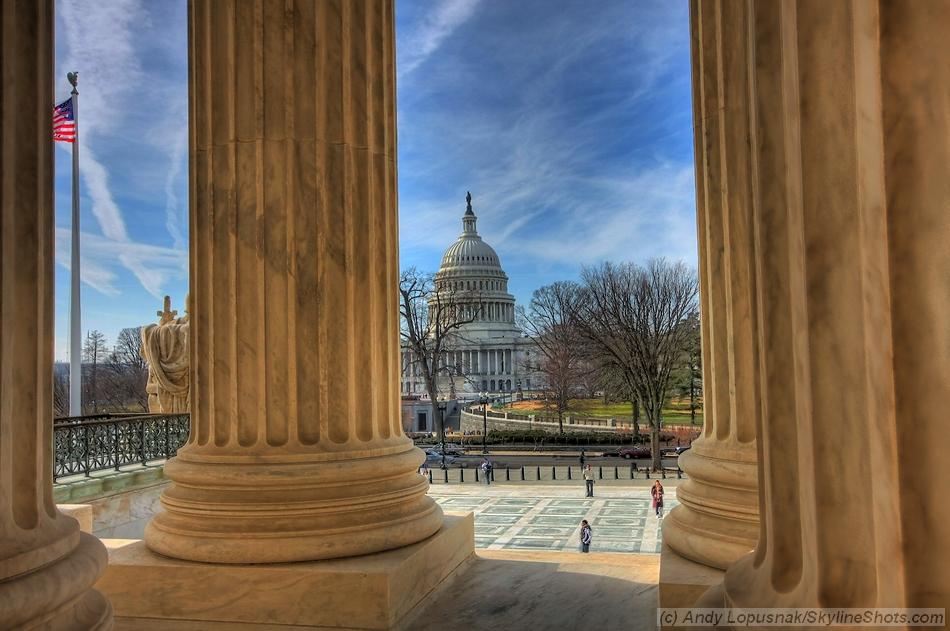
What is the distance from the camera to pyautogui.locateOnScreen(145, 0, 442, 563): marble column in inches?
388

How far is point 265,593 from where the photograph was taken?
9375mm

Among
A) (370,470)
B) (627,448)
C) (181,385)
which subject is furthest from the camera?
(627,448)

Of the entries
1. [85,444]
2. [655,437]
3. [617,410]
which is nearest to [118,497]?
[85,444]

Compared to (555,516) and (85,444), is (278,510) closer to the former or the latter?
(85,444)

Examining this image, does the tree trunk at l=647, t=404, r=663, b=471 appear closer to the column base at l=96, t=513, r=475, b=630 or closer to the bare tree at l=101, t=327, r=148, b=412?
the column base at l=96, t=513, r=475, b=630

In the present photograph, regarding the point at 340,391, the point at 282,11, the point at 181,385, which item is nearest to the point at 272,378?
the point at 340,391

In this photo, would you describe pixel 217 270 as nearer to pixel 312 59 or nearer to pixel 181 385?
pixel 312 59

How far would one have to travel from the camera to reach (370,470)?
33.2ft

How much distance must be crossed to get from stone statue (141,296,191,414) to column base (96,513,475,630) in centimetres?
2145

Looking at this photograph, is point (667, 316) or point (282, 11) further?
point (667, 316)

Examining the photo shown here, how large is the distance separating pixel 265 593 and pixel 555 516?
95.3 feet

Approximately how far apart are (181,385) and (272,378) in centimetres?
2308

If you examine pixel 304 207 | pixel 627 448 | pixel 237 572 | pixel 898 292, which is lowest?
pixel 627 448

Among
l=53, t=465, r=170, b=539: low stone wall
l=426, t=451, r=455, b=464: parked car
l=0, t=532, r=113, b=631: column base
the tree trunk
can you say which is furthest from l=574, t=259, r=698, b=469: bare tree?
l=0, t=532, r=113, b=631: column base
